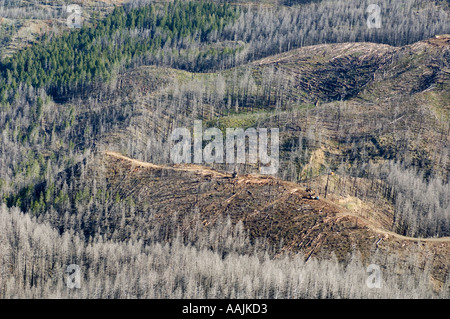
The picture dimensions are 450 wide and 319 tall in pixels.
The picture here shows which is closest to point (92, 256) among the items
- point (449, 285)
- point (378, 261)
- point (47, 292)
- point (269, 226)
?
point (47, 292)

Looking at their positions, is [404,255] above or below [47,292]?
above

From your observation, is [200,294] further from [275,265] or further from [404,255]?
[404,255]

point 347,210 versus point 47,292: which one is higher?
point 347,210

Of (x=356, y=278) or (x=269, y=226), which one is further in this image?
(x=269, y=226)

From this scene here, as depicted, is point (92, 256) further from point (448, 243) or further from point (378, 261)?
point (448, 243)

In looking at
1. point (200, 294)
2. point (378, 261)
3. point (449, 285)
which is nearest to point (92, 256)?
point (200, 294)

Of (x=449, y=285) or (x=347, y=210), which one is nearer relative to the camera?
(x=449, y=285)

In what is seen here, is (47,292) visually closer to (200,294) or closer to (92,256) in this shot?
(92,256)
